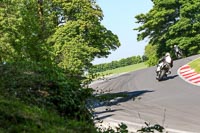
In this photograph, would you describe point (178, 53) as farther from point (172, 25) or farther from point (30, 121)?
point (30, 121)

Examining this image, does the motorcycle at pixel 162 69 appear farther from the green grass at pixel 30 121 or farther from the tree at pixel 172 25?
the tree at pixel 172 25

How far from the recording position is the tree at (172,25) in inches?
1991

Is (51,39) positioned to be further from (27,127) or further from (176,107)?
(27,127)

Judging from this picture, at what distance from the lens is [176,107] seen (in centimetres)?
1441

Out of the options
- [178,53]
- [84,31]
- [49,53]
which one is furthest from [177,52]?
[49,53]

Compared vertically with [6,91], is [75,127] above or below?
below

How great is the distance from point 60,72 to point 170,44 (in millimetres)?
46413

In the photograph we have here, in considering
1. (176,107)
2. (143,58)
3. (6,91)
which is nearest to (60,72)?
(6,91)

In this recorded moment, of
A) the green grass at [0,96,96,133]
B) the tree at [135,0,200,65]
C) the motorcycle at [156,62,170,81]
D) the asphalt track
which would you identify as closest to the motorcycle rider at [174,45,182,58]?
the tree at [135,0,200,65]

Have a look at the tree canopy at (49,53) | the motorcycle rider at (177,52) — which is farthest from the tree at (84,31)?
the motorcycle rider at (177,52)

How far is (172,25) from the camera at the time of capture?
5184 cm

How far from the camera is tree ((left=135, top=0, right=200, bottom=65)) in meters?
50.6

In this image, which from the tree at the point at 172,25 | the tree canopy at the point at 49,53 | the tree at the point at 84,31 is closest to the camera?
the tree canopy at the point at 49,53

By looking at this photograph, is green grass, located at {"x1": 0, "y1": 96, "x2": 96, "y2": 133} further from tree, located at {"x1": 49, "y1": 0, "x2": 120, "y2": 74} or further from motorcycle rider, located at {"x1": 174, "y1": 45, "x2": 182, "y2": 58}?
motorcycle rider, located at {"x1": 174, "y1": 45, "x2": 182, "y2": 58}
